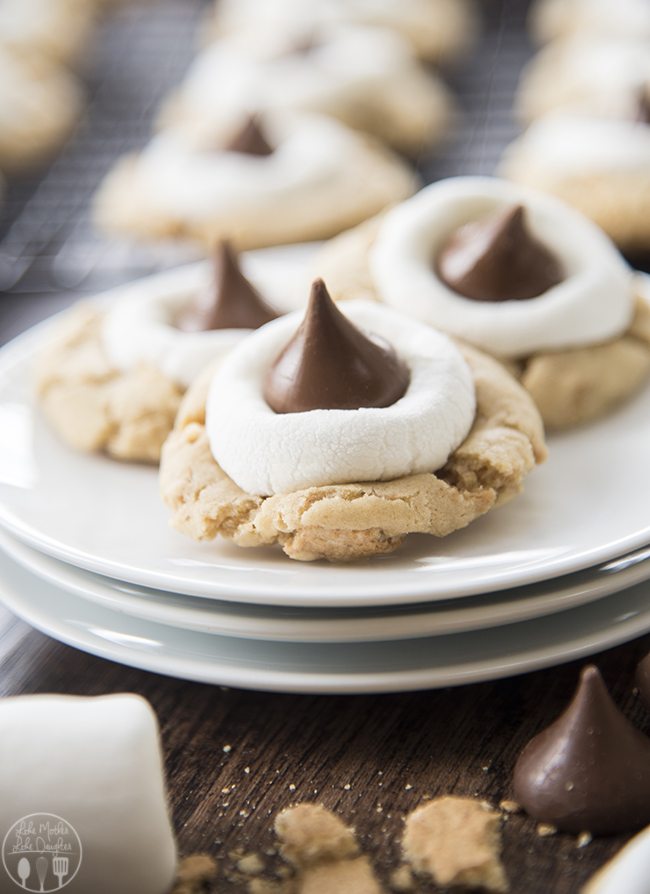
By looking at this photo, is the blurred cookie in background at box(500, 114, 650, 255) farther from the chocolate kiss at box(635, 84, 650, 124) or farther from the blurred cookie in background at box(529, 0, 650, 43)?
the blurred cookie in background at box(529, 0, 650, 43)

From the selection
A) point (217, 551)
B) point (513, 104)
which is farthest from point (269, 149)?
point (217, 551)

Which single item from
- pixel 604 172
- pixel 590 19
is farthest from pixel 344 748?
pixel 590 19

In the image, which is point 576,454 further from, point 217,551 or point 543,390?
point 217,551

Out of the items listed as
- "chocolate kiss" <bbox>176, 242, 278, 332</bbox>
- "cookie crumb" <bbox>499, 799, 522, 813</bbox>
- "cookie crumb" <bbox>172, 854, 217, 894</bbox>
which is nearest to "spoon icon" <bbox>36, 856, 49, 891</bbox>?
"cookie crumb" <bbox>172, 854, 217, 894</bbox>

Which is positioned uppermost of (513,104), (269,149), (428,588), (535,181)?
(428,588)

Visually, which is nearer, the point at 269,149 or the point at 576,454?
the point at 576,454

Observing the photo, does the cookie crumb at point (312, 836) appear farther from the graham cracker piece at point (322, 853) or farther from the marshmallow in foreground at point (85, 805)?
the marshmallow in foreground at point (85, 805)
